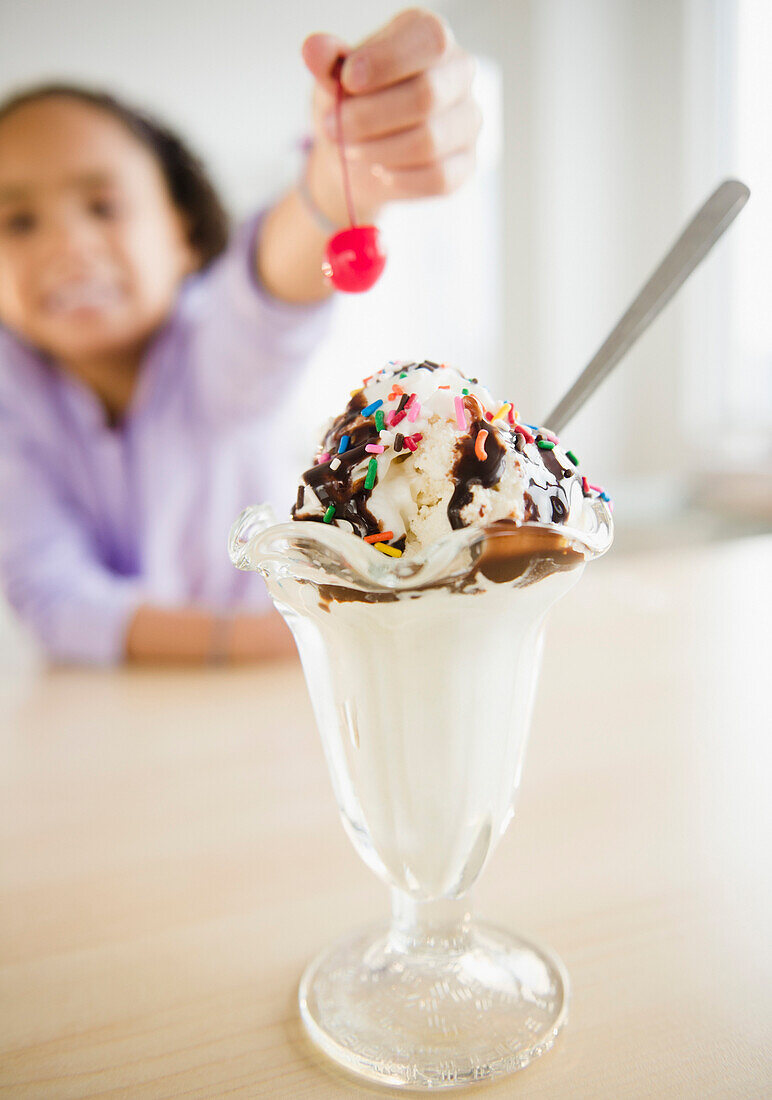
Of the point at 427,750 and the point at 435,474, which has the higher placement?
the point at 435,474

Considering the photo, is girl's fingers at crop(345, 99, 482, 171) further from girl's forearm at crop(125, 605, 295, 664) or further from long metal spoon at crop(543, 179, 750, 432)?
girl's forearm at crop(125, 605, 295, 664)

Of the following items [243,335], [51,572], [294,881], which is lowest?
[51,572]

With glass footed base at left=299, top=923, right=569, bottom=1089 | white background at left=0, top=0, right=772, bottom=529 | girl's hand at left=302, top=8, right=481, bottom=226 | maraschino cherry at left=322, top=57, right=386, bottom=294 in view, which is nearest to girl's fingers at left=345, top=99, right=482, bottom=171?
girl's hand at left=302, top=8, right=481, bottom=226

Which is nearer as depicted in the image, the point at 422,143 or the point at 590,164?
the point at 422,143

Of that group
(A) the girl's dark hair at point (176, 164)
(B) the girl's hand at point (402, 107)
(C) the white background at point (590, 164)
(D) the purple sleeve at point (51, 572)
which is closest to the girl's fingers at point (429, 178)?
(B) the girl's hand at point (402, 107)

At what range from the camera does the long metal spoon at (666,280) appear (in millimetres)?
410

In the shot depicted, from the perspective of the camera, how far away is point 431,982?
1.34ft

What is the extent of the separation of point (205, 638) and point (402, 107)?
0.53 m

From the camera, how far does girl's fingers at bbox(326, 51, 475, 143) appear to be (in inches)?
24.3

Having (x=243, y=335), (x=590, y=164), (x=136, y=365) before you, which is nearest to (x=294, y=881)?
(x=243, y=335)

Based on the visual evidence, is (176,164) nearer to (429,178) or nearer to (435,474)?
(429,178)

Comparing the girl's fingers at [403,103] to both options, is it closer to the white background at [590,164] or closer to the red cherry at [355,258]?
the red cherry at [355,258]

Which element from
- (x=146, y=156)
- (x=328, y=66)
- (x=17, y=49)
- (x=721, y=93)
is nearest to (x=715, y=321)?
(x=721, y=93)

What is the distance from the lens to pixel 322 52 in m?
0.55
